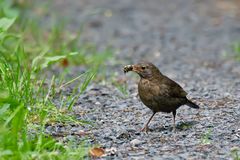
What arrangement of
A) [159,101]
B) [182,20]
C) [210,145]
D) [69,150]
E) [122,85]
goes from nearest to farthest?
[69,150] → [210,145] → [159,101] → [122,85] → [182,20]

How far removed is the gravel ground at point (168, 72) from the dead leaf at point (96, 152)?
0.31 ft

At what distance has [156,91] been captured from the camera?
6.84 metres

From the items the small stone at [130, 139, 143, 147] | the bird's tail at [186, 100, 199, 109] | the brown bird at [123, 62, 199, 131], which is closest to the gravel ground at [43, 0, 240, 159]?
the small stone at [130, 139, 143, 147]

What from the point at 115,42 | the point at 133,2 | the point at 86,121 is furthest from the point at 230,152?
the point at 133,2

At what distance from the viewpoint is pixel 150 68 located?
23.0ft

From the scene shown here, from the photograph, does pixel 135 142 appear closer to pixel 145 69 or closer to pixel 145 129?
pixel 145 129

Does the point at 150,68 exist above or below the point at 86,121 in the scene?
above

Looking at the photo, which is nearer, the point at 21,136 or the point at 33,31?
the point at 21,136

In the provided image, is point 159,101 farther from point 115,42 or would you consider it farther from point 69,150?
point 115,42

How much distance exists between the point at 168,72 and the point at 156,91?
3.66m

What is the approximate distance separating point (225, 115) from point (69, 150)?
225cm

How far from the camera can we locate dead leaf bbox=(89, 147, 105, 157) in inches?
228

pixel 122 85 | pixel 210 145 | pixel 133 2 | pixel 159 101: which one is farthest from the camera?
pixel 133 2

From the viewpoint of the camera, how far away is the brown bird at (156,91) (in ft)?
22.4
